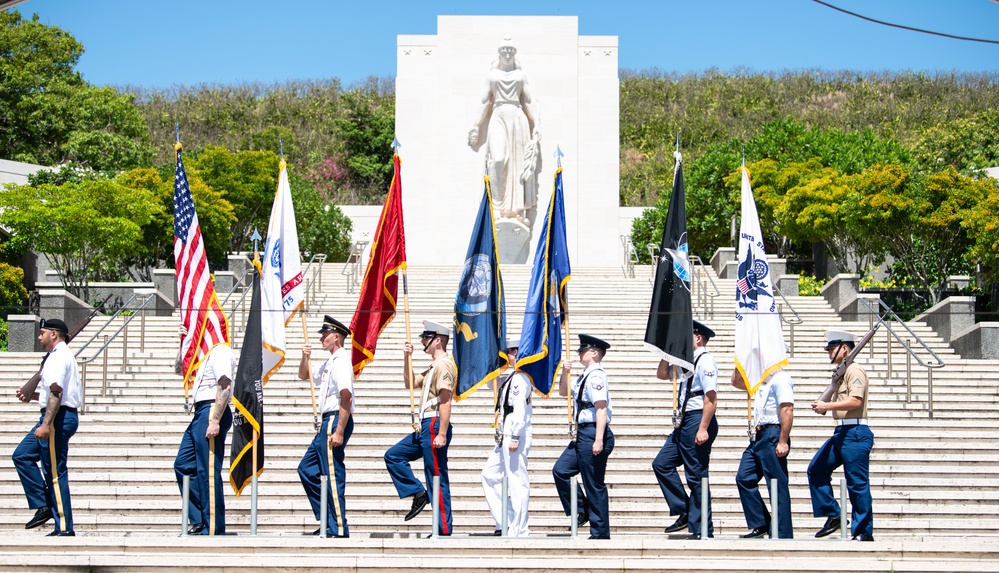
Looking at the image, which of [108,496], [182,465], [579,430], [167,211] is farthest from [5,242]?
[579,430]

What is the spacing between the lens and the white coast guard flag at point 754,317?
11.4m

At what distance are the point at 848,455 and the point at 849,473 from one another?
147 mm

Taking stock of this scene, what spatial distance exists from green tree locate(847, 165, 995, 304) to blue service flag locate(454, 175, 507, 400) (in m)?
14.7

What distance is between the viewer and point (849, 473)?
1034 cm

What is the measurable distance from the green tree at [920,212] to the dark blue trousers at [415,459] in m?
15.9

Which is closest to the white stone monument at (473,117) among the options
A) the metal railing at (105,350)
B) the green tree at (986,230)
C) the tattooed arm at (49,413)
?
the green tree at (986,230)

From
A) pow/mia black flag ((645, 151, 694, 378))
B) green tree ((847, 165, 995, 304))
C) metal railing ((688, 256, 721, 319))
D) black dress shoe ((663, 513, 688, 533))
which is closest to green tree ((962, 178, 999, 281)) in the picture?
green tree ((847, 165, 995, 304))

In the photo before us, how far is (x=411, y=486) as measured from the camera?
35.4ft

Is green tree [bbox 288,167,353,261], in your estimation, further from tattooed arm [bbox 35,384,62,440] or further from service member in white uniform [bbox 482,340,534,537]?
service member in white uniform [bbox 482,340,534,537]

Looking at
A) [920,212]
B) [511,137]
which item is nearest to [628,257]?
[511,137]

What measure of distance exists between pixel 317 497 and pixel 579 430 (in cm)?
230

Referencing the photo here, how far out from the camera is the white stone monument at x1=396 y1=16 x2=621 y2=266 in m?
28.4

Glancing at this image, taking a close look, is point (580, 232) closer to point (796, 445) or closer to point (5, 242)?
point (5, 242)

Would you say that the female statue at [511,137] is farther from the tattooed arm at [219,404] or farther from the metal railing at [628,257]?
the tattooed arm at [219,404]
